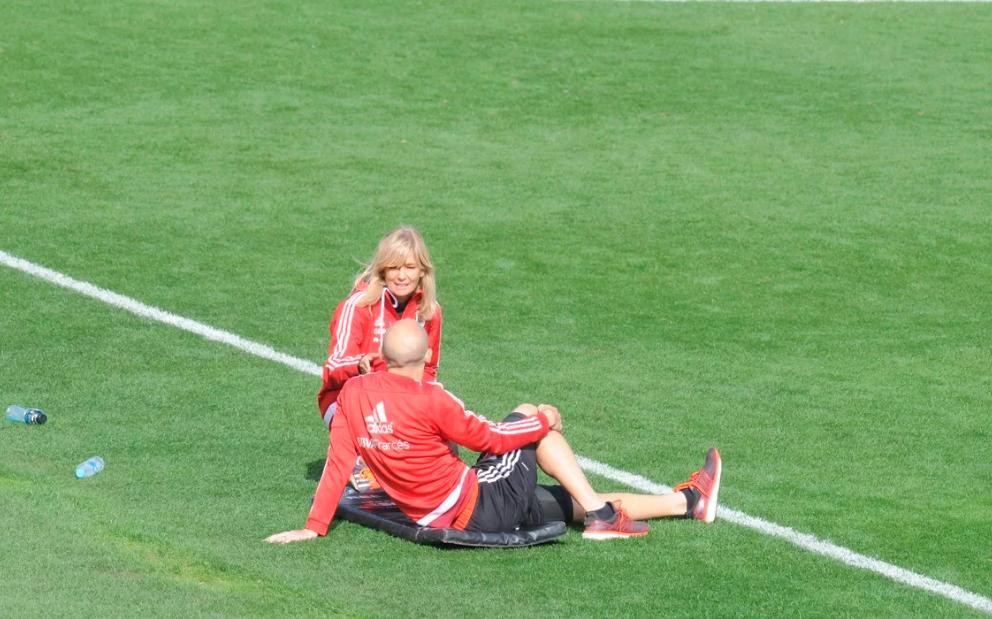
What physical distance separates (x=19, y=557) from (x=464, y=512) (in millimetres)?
2168

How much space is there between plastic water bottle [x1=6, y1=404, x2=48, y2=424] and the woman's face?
2754 mm

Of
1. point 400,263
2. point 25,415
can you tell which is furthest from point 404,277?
point 25,415

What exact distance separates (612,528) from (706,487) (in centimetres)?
74

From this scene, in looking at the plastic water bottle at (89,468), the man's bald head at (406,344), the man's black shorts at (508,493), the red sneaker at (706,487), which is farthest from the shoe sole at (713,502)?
the plastic water bottle at (89,468)

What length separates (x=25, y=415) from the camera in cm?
1062

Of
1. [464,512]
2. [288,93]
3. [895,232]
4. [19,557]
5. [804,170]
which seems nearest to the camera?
[19,557]

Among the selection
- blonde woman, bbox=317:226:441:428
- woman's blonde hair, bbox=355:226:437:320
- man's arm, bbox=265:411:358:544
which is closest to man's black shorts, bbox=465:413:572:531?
man's arm, bbox=265:411:358:544

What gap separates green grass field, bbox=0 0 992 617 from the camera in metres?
8.34

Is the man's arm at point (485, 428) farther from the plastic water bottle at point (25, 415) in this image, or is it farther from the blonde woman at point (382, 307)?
the plastic water bottle at point (25, 415)

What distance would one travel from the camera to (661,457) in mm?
10469

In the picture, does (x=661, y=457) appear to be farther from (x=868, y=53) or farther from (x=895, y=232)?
(x=868, y=53)

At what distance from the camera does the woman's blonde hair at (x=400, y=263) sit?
919 centimetres

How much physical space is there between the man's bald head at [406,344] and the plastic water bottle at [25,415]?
10.9 ft

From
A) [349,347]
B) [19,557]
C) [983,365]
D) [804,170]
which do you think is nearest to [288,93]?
[804,170]
